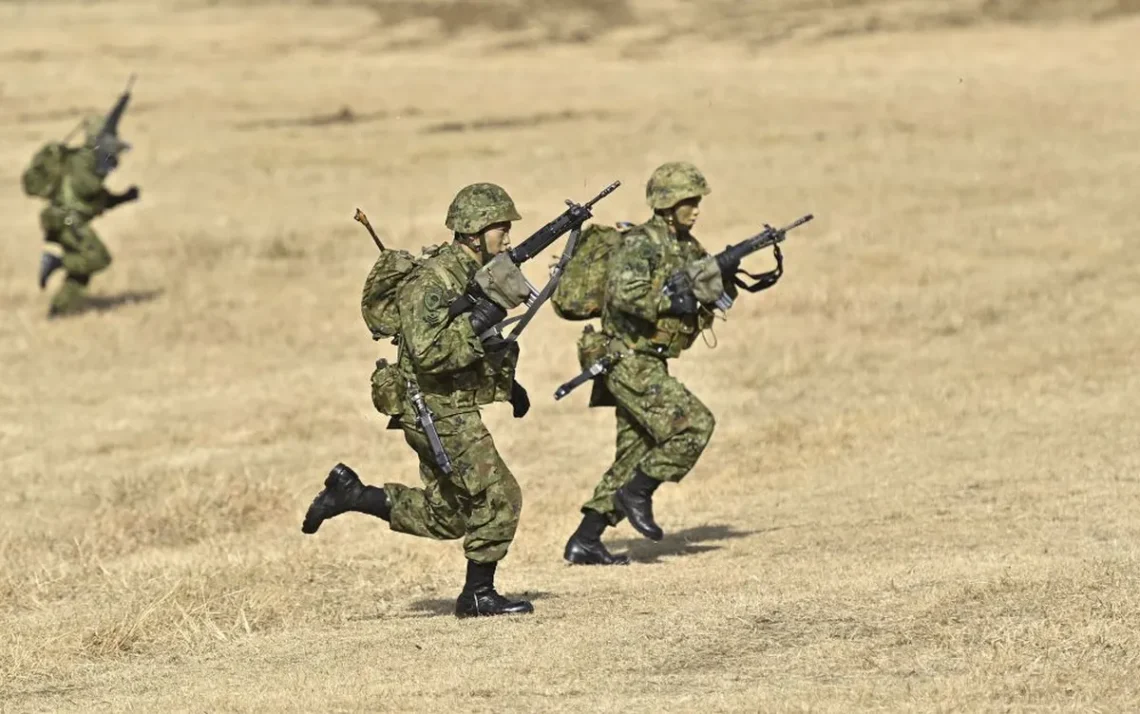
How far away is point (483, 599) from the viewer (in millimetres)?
9445

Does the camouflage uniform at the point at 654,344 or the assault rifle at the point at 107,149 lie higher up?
the assault rifle at the point at 107,149

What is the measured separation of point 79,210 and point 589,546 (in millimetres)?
13309

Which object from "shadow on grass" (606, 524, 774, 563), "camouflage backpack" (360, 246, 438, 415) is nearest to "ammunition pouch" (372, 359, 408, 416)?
"camouflage backpack" (360, 246, 438, 415)

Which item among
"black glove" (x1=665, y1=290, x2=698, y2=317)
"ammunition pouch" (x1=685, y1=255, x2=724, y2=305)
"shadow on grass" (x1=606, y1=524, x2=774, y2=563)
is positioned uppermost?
"ammunition pouch" (x1=685, y1=255, x2=724, y2=305)

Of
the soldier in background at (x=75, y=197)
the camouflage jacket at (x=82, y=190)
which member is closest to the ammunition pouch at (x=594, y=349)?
the soldier in background at (x=75, y=197)

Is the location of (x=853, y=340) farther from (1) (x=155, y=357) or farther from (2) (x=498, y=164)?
(2) (x=498, y=164)

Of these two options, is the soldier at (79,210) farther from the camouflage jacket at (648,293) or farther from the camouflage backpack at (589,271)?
the camouflage jacket at (648,293)

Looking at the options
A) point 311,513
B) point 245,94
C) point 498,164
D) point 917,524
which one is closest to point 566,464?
point 917,524

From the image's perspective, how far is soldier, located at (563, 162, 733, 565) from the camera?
11.0 meters

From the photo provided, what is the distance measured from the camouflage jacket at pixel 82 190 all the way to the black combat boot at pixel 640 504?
523 inches

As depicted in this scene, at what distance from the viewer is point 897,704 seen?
24.5 ft

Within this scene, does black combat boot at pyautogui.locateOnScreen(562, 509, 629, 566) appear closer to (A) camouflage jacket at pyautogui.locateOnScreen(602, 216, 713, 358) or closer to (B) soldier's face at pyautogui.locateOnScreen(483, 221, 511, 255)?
(A) camouflage jacket at pyautogui.locateOnScreen(602, 216, 713, 358)

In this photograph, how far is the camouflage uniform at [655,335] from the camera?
1096 cm

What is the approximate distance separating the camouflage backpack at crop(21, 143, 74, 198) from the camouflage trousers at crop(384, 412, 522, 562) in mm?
14534
